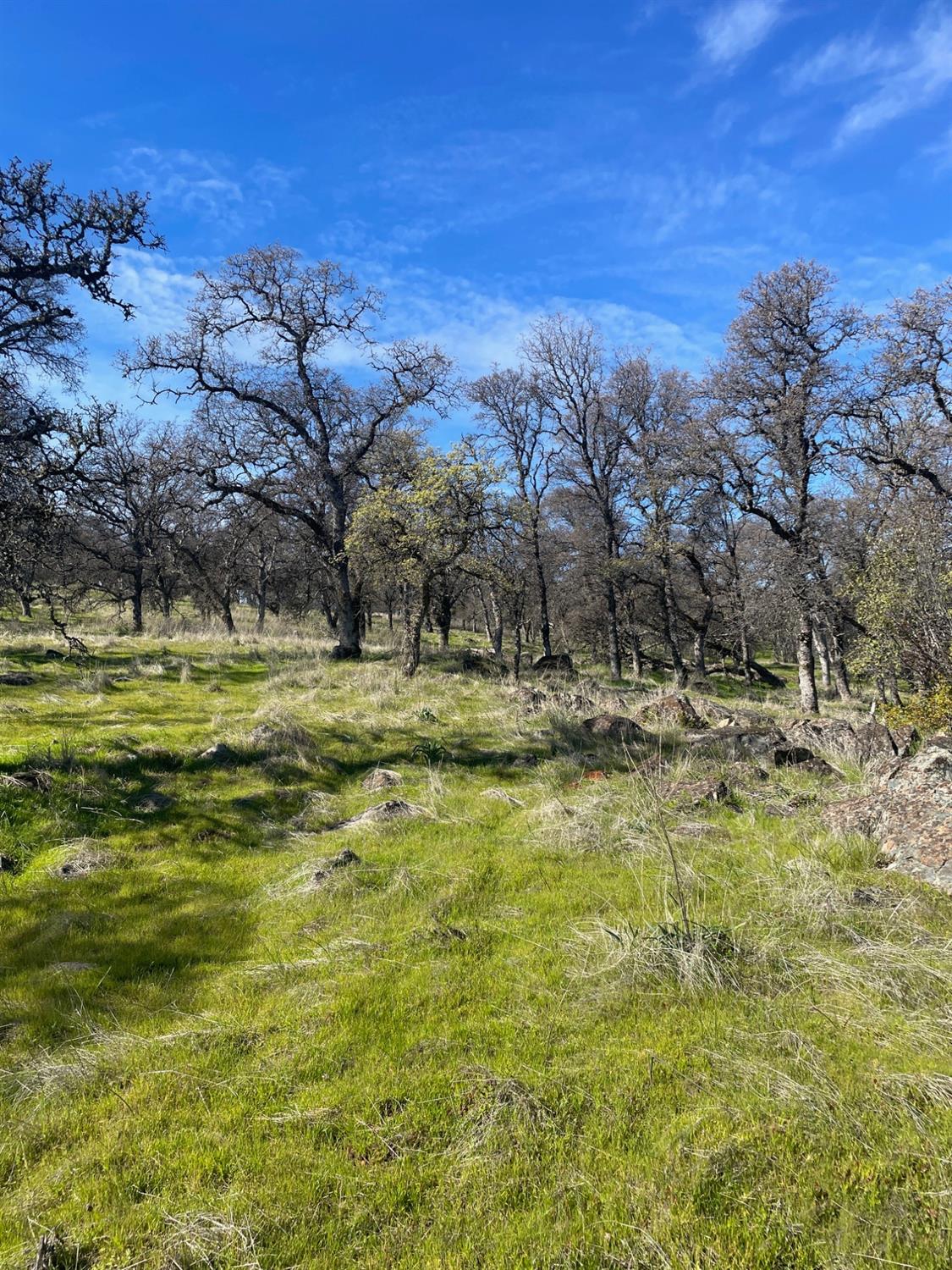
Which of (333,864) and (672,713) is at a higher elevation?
(672,713)

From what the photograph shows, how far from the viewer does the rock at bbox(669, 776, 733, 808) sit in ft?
25.7

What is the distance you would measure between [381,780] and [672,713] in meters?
7.00

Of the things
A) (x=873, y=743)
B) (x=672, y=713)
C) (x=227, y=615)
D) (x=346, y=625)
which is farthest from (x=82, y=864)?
(x=227, y=615)

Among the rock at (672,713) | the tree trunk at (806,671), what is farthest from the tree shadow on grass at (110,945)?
the tree trunk at (806,671)

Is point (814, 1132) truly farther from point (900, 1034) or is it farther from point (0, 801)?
point (0, 801)

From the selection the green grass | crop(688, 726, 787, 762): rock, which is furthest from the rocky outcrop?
crop(688, 726, 787, 762): rock

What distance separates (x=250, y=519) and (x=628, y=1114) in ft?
84.9

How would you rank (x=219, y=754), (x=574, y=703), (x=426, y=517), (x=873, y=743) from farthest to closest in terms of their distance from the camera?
(x=426, y=517), (x=574, y=703), (x=873, y=743), (x=219, y=754)

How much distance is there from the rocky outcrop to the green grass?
1.09 feet

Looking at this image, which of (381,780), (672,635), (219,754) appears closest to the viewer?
(381,780)

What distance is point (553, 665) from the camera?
2588 cm

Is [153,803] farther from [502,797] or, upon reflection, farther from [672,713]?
[672,713]

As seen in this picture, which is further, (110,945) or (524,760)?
(524,760)

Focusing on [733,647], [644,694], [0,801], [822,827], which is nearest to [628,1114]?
[822,827]
